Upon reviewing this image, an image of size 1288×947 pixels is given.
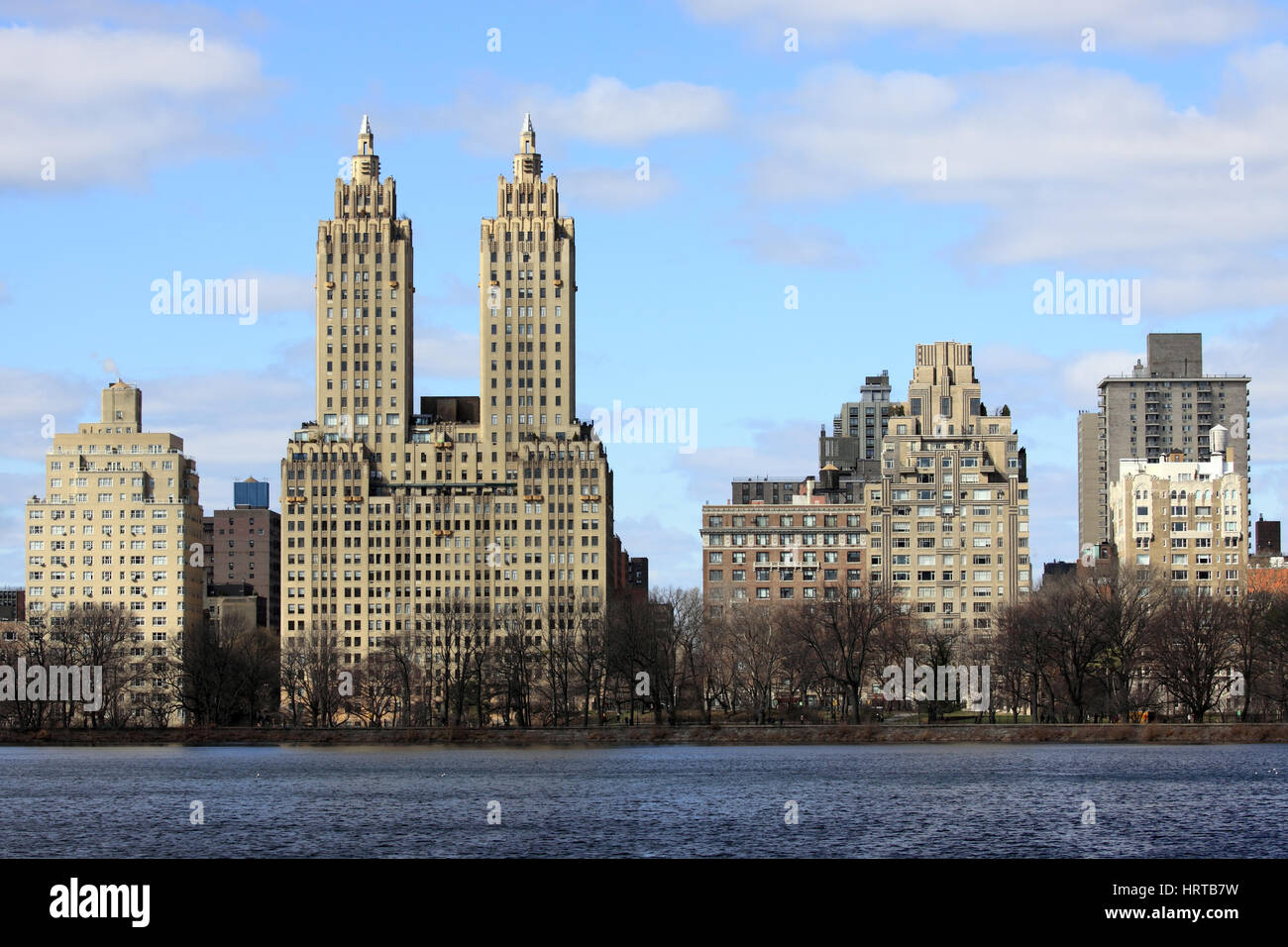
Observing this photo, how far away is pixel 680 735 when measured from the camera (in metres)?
171

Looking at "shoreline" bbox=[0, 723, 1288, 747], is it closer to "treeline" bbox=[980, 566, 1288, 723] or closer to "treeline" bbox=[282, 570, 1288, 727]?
"treeline" bbox=[282, 570, 1288, 727]

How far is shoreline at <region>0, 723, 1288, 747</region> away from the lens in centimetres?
15550

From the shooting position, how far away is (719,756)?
142m

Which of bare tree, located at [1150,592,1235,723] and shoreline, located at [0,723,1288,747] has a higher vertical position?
bare tree, located at [1150,592,1235,723]

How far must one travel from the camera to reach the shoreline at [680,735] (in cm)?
15550

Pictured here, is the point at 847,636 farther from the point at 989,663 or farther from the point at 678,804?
the point at 678,804

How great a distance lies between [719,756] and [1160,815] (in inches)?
2471

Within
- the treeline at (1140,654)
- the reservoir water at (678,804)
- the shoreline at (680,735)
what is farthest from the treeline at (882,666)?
the reservoir water at (678,804)

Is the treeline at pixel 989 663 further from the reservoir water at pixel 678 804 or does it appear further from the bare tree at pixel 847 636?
the reservoir water at pixel 678 804

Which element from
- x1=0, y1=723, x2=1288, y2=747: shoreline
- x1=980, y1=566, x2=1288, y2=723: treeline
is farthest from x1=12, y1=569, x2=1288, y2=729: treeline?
x1=0, y1=723, x2=1288, y2=747: shoreline

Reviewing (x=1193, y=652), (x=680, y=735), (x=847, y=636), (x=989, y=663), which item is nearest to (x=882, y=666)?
(x=847, y=636)
